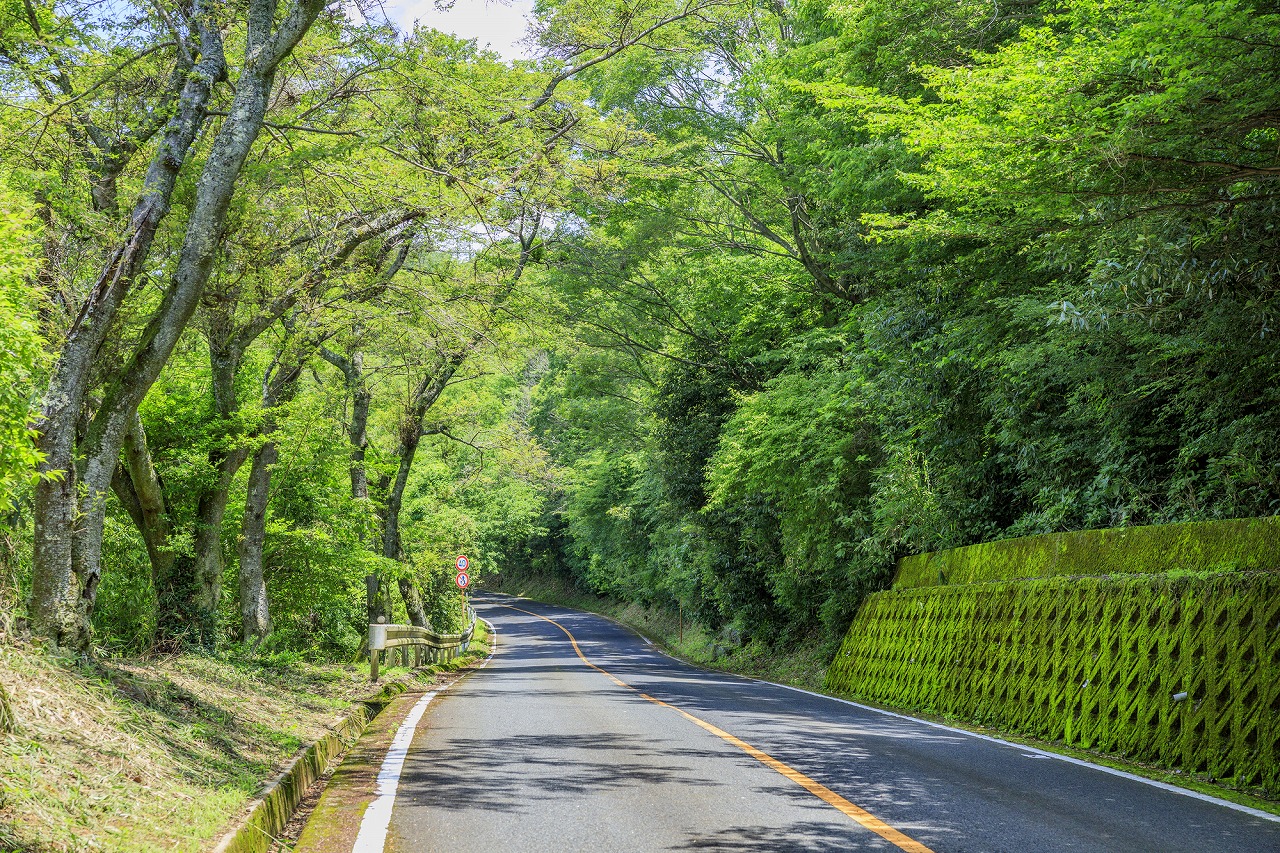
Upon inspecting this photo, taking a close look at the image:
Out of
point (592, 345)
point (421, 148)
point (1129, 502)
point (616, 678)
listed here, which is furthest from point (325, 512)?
point (1129, 502)

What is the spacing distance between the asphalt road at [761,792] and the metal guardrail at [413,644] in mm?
4096

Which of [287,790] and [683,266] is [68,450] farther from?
[683,266]

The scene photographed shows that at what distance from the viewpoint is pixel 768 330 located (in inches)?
969

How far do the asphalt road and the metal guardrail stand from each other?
410 cm

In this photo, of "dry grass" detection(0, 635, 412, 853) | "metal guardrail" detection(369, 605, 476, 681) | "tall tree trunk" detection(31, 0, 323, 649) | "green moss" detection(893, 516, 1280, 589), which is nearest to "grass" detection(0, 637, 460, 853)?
"dry grass" detection(0, 635, 412, 853)

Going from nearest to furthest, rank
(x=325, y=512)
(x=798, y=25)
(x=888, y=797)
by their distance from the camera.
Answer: (x=888, y=797)
(x=325, y=512)
(x=798, y=25)

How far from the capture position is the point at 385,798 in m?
6.11

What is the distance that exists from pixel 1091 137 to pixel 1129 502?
510cm

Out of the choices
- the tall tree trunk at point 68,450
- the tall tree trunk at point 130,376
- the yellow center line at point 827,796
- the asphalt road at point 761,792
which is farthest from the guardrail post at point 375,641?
the tall tree trunk at point 68,450

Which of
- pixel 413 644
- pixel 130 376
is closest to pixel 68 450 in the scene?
pixel 130 376

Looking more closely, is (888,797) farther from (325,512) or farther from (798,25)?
(798,25)

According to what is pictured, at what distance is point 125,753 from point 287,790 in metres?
1.18

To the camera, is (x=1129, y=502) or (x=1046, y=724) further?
(x=1129, y=502)

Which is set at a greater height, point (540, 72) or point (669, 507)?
point (540, 72)
